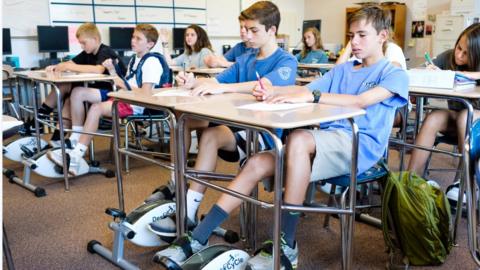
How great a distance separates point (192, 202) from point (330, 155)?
66cm

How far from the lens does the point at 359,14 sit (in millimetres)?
1795

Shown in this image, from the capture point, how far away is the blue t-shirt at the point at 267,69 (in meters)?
2.04

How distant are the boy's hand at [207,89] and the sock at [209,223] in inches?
21.6

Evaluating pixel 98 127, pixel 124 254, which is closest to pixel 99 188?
pixel 98 127

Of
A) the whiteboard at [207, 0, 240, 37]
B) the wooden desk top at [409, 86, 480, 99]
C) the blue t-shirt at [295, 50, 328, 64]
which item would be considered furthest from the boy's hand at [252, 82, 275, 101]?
the whiteboard at [207, 0, 240, 37]

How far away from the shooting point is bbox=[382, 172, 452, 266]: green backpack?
177 cm

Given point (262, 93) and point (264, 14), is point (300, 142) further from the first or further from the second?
point (264, 14)

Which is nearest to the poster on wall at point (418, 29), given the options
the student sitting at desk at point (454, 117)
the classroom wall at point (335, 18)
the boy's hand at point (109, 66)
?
the classroom wall at point (335, 18)

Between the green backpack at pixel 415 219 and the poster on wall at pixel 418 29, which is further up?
the poster on wall at pixel 418 29

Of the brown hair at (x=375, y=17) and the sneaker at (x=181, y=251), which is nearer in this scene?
the sneaker at (x=181, y=251)

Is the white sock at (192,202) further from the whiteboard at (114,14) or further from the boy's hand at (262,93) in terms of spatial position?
the whiteboard at (114,14)

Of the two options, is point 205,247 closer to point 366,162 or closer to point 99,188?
point 366,162

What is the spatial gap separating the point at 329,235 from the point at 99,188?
61.0 inches

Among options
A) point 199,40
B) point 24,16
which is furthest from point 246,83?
point 24,16
